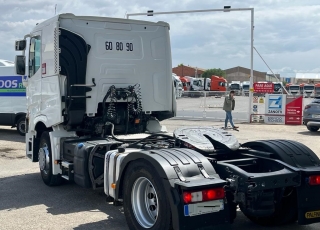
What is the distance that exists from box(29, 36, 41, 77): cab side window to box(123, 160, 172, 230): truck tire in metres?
3.97

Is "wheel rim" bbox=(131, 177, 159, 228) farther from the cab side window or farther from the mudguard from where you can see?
the cab side window

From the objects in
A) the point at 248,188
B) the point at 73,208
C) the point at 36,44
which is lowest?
the point at 73,208

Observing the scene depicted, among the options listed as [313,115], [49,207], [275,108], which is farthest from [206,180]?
[275,108]

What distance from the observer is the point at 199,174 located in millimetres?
4945

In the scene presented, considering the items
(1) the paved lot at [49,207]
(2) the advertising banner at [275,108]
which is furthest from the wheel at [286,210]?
(2) the advertising banner at [275,108]

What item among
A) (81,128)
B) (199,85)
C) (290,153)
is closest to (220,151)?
(290,153)

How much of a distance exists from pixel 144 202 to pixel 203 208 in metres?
1.05

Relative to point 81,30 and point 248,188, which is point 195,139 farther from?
point 81,30

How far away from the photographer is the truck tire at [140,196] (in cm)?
523

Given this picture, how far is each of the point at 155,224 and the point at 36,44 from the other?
5.03 metres

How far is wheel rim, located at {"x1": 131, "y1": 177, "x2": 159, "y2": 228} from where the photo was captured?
543 centimetres

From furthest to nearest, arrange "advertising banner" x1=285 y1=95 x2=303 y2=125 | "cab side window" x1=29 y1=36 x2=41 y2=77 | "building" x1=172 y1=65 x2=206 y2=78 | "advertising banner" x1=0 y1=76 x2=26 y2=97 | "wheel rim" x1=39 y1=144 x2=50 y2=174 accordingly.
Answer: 1. "building" x1=172 y1=65 x2=206 y2=78
2. "advertising banner" x1=285 y1=95 x2=303 y2=125
3. "advertising banner" x1=0 y1=76 x2=26 y2=97
4. "cab side window" x1=29 y1=36 x2=41 y2=77
5. "wheel rim" x1=39 y1=144 x2=50 y2=174

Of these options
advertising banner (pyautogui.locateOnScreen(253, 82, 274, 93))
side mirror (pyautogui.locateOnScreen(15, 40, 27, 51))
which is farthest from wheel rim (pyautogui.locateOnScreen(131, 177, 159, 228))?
advertising banner (pyautogui.locateOnScreen(253, 82, 274, 93))

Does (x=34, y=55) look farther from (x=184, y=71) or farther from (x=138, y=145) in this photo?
(x=184, y=71)
